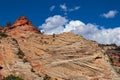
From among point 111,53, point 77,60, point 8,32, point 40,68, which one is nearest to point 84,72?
point 77,60

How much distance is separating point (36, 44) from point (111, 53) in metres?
31.3

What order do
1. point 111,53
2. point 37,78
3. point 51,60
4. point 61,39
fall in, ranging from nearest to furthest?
point 37,78
point 51,60
point 61,39
point 111,53

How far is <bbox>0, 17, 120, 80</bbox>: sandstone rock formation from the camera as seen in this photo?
7119 cm

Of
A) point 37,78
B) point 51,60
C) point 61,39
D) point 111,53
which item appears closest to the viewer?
point 37,78

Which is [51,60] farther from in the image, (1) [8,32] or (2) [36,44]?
(1) [8,32]

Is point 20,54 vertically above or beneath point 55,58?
above

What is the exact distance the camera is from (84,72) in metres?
72.2

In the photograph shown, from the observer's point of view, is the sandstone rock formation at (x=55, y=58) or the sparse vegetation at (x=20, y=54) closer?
the sandstone rock formation at (x=55, y=58)

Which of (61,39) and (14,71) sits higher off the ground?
(61,39)

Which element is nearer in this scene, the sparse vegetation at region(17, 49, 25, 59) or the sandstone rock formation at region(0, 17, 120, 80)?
the sandstone rock formation at region(0, 17, 120, 80)

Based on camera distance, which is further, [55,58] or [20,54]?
[20,54]

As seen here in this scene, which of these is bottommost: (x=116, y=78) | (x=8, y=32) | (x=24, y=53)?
(x=116, y=78)

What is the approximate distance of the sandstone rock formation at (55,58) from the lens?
7119cm

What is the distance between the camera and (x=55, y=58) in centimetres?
7344
